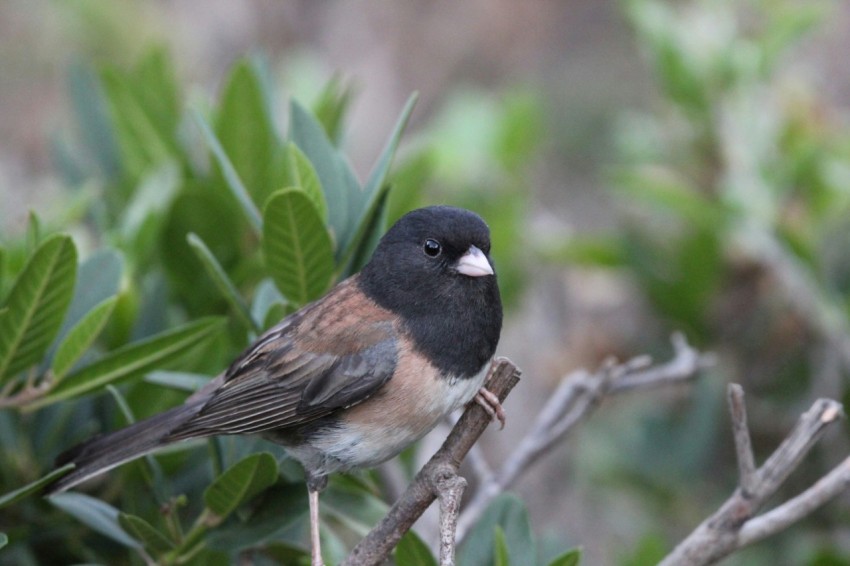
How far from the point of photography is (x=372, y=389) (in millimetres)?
1989

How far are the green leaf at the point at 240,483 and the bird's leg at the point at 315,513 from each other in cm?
8

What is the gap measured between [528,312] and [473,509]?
161cm

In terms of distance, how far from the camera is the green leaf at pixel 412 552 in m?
1.81

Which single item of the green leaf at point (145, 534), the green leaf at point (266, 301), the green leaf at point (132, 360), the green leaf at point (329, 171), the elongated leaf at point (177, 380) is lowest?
the green leaf at point (145, 534)

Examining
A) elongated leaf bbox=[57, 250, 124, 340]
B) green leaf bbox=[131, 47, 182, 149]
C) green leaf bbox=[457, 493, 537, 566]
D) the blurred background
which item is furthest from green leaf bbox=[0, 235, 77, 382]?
green leaf bbox=[131, 47, 182, 149]

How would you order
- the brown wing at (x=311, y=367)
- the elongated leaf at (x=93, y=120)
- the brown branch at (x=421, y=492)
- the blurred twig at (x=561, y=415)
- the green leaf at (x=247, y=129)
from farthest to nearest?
the elongated leaf at (x=93, y=120) → the green leaf at (x=247, y=129) → the blurred twig at (x=561, y=415) → the brown wing at (x=311, y=367) → the brown branch at (x=421, y=492)

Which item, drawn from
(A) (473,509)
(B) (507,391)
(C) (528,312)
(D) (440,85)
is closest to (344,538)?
(C) (528,312)

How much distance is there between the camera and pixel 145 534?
1.81 metres

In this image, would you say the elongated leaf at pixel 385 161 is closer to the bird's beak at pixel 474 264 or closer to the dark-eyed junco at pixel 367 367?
the dark-eyed junco at pixel 367 367

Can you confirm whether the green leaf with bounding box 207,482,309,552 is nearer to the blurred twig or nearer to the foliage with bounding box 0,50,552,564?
the foliage with bounding box 0,50,552,564

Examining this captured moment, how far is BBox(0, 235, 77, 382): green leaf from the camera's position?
1828mm

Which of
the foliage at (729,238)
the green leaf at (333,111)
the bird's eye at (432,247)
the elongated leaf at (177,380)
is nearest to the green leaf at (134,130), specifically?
the green leaf at (333,111)

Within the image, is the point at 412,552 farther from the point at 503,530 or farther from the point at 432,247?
the point at 432,247

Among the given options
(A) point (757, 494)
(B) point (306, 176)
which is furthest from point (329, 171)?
(A) point (757, 494)
